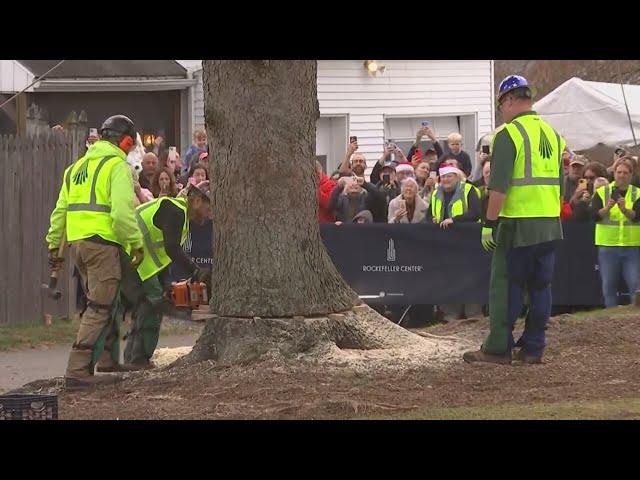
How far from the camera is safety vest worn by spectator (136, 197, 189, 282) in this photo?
11023 millimetres

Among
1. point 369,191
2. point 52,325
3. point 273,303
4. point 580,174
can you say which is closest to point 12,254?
point 52,325

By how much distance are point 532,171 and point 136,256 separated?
320 cm

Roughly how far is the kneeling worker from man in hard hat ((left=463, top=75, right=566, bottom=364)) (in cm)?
259

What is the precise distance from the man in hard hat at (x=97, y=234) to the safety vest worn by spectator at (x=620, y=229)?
22.7 feet

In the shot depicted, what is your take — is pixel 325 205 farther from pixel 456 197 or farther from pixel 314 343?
pixel 314 343

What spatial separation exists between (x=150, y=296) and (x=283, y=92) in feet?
7.44

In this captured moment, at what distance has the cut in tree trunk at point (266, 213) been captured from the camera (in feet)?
33.2

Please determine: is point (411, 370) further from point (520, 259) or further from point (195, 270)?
point (195, 270)

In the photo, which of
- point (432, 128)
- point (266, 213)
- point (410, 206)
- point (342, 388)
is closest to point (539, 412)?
point (342, 388)

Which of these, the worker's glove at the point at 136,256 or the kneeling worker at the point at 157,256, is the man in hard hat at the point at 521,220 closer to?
the kneeling worker at the point at 157,256

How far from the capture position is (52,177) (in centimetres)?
1582

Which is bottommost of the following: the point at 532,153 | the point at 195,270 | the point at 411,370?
the point at 411,370

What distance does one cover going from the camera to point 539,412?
8484 mm

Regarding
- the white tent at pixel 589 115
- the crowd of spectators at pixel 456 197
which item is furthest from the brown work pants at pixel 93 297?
the white tent at pixel 589 115
